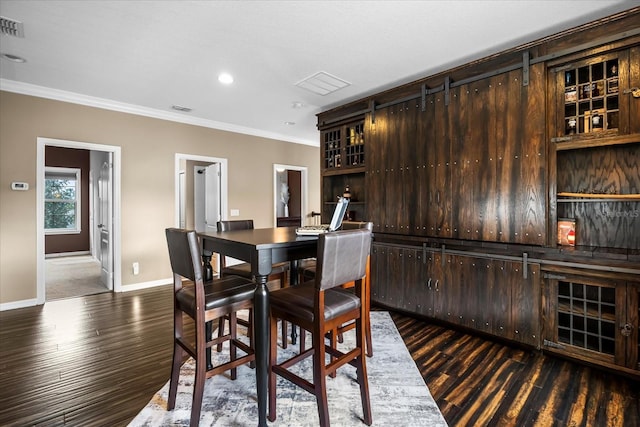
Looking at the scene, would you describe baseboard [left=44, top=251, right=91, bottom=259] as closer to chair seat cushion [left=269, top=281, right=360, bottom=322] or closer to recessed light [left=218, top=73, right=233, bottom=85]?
recessed light [left=218, top=73, right=233, bottom=85]

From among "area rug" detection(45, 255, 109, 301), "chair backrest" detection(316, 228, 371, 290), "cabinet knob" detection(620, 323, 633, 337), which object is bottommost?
"area rug" detection(45, 255, 109, 301)

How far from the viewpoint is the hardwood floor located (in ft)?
5.92

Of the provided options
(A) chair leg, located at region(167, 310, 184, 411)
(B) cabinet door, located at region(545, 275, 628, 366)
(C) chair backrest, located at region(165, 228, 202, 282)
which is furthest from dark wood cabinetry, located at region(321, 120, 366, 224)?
(A) chair leg, located at region(167, 310, 184, 411)

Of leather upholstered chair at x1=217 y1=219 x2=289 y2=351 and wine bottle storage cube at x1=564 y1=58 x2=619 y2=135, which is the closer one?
wine bottle storage cube at x1=564 y1=58 x2=619 y2=135

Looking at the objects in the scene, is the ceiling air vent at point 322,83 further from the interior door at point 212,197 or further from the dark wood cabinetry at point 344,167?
the interior door at point 212,197

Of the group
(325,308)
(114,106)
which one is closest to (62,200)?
(114,106)

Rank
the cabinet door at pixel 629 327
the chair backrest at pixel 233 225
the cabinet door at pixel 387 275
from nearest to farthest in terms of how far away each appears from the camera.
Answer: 1. the cabinet door at pixel 629 327
2. the chair backrest at pixel 233 225
3. the cabinet door at pixel 387 275

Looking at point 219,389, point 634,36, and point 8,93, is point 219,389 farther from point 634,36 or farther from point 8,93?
point 8,93

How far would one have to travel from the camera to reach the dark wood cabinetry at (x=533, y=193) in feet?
7.48

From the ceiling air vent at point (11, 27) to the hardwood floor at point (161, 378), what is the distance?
263 cm

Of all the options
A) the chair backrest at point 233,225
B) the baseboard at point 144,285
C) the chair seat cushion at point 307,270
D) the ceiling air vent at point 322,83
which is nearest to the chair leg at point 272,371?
the chair seat cushion at point 307,270

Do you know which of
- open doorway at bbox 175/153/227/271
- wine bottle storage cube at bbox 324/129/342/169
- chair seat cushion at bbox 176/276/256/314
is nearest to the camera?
chair seat cushion at bbox 176/276/256/314

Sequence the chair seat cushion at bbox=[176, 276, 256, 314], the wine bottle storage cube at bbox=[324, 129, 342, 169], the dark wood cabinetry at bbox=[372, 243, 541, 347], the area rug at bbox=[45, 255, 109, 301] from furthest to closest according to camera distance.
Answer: the wine bottle storage cube at bbox=[324, 129, 342, 169], the area rug at bbox=[45, 255, 109, 301], the dark wood cabinetry at bbox=[372, 243, 541, 347], the chair seat cushion at bbox=[176, 276, 256, 314]

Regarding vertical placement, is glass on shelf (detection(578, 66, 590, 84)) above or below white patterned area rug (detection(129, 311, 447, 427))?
above
